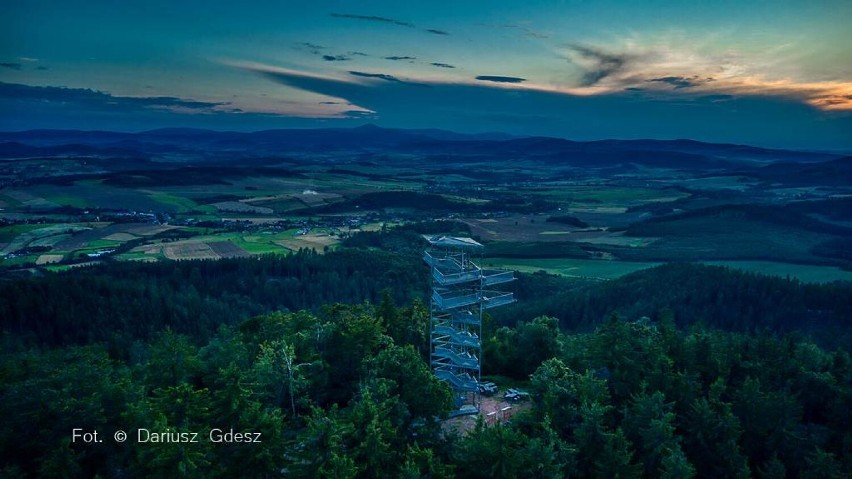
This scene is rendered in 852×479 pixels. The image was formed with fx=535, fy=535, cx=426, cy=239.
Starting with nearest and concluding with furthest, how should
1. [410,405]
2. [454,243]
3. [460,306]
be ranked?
[410,405], [454,243], [460,306]

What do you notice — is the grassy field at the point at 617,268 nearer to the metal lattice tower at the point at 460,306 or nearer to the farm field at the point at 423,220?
the farm field at the point at 423,220

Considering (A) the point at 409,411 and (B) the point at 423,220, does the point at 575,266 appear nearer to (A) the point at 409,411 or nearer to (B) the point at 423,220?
(B) the point at 423,220

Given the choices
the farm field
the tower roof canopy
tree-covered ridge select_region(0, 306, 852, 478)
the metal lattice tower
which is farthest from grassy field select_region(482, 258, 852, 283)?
the tower roof canopy

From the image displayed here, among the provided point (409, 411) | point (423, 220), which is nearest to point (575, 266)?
point (423, 220)

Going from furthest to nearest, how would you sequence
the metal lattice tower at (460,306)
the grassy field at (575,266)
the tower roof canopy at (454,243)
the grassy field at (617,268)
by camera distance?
the grassy field at (575,266) → the grassy field at (617,268) → the metal lattice tower at (460,306) → the tower roof canopy at (454,243)

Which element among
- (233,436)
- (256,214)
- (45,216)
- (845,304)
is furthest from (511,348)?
(45,216)

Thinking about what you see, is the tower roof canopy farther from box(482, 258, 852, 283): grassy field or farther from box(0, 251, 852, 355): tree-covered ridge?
box(482, 258, 852, 283): grassy field

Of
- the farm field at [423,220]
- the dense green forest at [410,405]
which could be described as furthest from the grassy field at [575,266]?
the dense green forest at [410,405]
